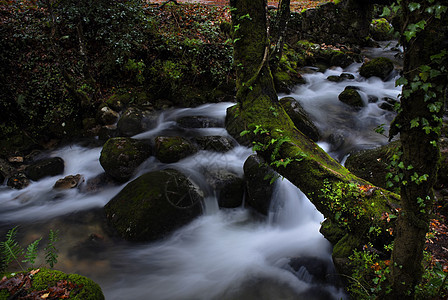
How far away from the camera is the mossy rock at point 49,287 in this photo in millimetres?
1964

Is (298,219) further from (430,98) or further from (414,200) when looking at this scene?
(430,98)

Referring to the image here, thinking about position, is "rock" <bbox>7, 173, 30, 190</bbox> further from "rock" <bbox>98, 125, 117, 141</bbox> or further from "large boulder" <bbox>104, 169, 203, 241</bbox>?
"large boulder" <bbox>104, 169, 203, 241</bbox>

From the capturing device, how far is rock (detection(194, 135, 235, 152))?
279 inches

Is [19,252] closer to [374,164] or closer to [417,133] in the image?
[417,133]

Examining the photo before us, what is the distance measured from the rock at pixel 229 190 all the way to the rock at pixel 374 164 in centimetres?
272

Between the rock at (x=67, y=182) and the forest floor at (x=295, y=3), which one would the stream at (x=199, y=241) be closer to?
the rock at (x=67, y=182)

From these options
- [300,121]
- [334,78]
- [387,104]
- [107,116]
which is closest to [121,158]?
[107,116]

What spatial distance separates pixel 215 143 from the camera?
715 cm

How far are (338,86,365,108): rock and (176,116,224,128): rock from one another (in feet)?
16.4

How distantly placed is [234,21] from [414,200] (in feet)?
10.6

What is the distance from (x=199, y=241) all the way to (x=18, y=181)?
528 centimetres

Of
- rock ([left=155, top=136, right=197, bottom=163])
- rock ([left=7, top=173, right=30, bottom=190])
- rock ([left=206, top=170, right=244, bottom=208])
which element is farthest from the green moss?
rock ([left=7, top=173, right=30, bottom=190])

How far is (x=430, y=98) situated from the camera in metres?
1.66

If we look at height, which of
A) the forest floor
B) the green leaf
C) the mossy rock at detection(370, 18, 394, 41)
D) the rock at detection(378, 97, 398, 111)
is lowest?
the rock at detection(378, 97, 398, 111)
